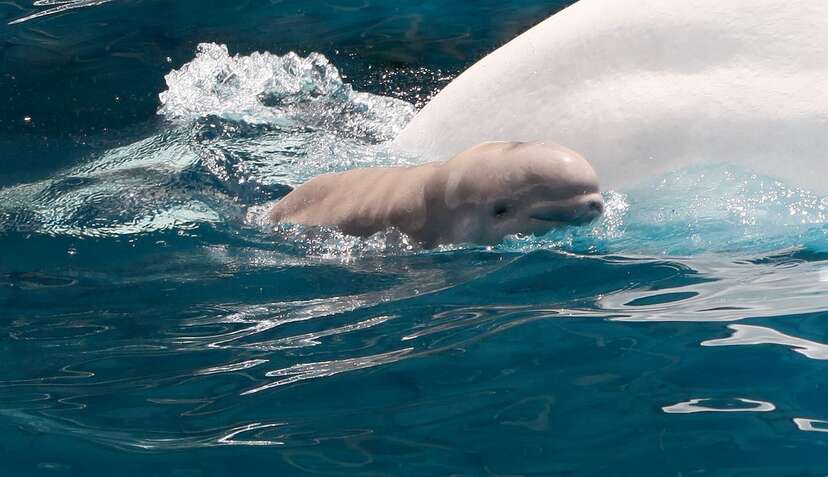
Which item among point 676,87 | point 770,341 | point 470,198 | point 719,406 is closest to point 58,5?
→ point 470,198

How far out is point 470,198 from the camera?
3.53m

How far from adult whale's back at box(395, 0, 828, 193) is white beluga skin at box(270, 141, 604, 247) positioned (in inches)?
13.7

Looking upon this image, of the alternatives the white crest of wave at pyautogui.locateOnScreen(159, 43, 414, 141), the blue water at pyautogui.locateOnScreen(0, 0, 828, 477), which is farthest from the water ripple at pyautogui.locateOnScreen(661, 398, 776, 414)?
the white crest of wave at pyautogui.locateOnScreen(159, 43, 414, 141)

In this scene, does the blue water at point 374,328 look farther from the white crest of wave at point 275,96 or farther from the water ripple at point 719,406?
the white crest of wave at point 275,96

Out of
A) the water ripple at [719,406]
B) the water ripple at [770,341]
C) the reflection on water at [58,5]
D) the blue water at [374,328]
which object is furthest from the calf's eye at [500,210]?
the reflection on water at [58,5]

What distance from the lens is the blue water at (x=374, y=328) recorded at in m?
2.04

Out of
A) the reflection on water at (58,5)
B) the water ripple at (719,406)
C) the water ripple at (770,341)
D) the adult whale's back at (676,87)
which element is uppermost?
the reflection on water at (58,5)

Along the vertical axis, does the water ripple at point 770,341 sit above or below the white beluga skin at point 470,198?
below

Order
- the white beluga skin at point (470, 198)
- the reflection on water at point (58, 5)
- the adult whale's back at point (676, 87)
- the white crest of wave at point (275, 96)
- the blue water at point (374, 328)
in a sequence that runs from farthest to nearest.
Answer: the reflection on water at point (58, 5), the white crest of wave at point (275, 96), the adult whale's back at point (676, 87), the white beluga skin at point (470, 198), the blue water at point (374, 328)

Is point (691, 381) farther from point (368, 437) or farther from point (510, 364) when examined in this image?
point (368, 437)

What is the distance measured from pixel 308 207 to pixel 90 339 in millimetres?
1443

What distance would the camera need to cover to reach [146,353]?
263 centimetres

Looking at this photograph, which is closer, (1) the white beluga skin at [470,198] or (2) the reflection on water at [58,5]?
(1) the white beluga skin at [470,198]

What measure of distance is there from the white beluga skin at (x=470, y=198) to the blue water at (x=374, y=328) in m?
0.09
